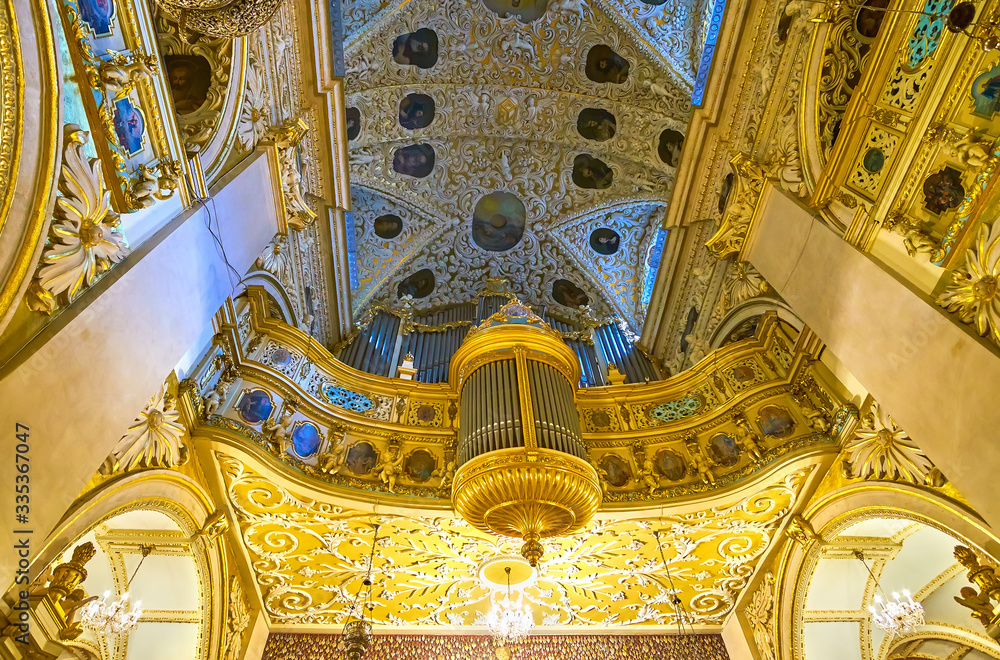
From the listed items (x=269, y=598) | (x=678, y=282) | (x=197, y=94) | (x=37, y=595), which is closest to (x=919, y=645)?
(x=678, y=282)

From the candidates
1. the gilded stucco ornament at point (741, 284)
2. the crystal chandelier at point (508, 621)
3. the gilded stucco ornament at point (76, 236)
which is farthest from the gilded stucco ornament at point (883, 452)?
the gilded stucco ornament at point (76, 236)

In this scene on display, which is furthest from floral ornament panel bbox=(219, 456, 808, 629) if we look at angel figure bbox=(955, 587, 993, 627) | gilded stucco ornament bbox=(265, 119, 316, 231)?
gilded stucco ornament bbox=(265, 119, 316, 231)

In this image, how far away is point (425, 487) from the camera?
695 centimetres

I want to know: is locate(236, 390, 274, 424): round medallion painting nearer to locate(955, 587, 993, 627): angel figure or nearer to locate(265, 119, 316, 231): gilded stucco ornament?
locate(265, 119, 316, 231): gilded stucco ornament

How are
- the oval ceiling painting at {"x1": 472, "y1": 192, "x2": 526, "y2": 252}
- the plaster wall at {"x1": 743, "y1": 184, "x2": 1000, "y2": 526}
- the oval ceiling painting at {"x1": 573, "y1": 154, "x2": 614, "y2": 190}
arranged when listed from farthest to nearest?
the oval ceiling painting at {"x1": 472, "y1": 192, "x2": 526, "y2": 252}
the oval ceiling painting at {"x1": 573, "y1": 154, "x2": 614, "y2": 190}
the plaster wall at {"x1": 743, "y1": 184, "x2": 1000, "y2": 526}

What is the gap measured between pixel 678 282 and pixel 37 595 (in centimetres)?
939

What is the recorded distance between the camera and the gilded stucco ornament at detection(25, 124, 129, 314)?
3.73 metres

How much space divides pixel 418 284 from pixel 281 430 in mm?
6879

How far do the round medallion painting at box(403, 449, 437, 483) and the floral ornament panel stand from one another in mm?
527

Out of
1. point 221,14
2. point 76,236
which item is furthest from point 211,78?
point 76,236

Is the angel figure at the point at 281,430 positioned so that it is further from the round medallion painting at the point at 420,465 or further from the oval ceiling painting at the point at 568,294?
the oval ceiling painting at the point at 568,294

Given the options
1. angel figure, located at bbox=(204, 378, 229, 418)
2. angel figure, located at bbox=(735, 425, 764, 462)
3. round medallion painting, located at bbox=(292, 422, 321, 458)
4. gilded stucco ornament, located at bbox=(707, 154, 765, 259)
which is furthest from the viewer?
gilded stucco ornament, located at bbox=(707, 154, 765, 259)

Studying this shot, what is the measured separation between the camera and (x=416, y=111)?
11367 mm

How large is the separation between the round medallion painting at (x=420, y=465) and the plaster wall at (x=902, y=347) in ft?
15.8
